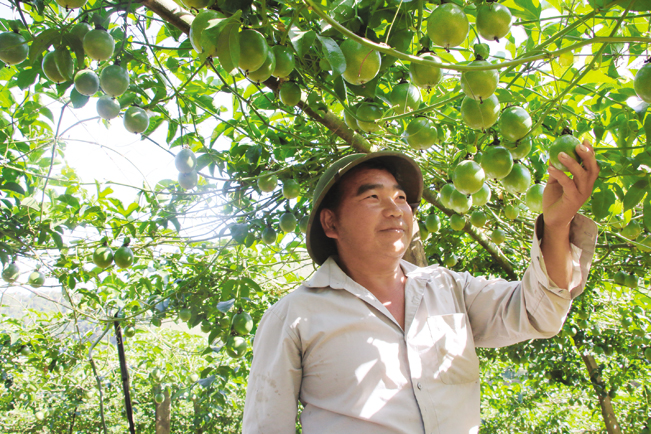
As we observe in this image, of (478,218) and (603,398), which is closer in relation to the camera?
(478,218)

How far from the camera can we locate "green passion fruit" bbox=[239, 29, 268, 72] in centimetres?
89

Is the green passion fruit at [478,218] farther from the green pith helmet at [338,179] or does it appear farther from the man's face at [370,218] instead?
the man's face at [370,218]

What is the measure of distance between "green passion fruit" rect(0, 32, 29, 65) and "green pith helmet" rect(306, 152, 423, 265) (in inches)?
45.2

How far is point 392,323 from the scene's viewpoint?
152 cm

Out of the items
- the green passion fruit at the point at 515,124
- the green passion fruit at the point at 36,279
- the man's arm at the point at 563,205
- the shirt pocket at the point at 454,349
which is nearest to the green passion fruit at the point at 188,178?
the shirt pocket at the point at 454,349

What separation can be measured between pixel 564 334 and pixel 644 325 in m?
1.30

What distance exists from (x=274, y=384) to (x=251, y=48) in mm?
1028

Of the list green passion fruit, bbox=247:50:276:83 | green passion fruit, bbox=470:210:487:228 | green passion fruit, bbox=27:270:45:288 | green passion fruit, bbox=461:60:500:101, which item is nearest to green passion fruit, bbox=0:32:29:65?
green passion fruit, bbox=247:50:276:83

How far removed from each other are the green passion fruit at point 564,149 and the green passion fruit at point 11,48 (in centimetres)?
160

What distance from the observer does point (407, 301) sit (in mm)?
1622

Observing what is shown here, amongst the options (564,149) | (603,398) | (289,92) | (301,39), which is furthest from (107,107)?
(603,398)

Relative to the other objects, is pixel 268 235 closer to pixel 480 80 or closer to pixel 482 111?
pixel 482 111

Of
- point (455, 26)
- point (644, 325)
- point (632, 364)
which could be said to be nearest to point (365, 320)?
point (455, 26)

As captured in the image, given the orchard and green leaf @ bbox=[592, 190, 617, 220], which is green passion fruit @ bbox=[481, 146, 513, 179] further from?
green leaf @ bbox=[592, 190, 617, 220]
